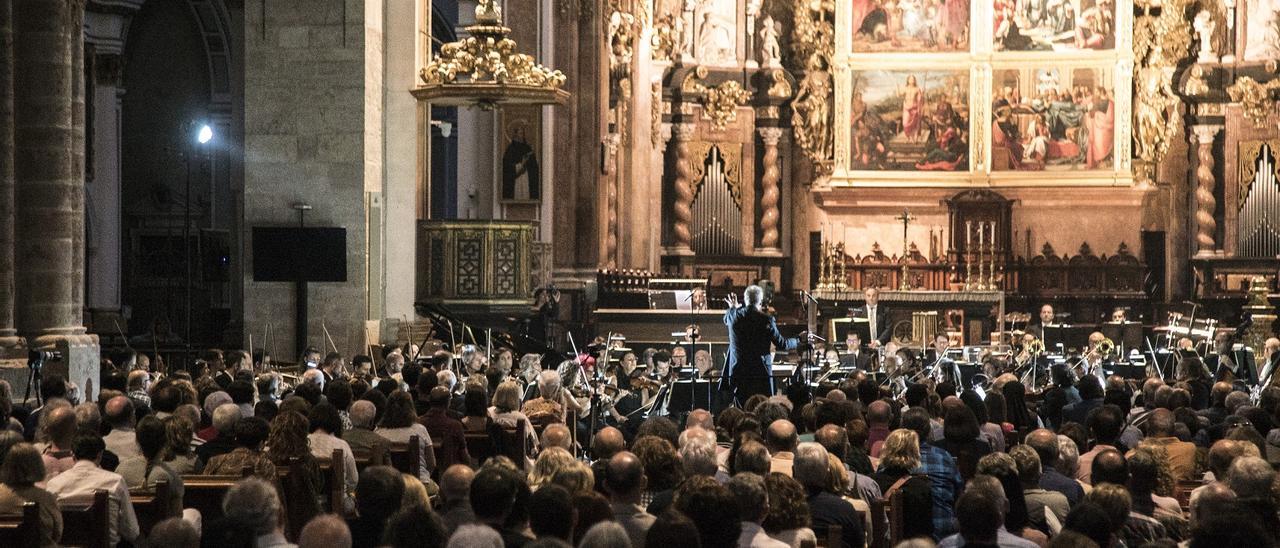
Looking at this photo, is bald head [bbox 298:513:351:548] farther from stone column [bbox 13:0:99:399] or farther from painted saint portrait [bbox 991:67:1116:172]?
painted saint portrait [bbox 991:67:1116:172]

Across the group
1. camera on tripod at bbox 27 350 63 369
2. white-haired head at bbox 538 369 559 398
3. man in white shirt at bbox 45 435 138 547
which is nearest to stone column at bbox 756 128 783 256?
camera on tripod at bbox 27 350 63 369

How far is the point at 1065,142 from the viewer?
116 feet

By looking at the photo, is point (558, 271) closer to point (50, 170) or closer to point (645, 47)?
point (645, 47)

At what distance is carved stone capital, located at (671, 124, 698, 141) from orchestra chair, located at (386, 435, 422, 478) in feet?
82.4

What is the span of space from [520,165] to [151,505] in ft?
61.0

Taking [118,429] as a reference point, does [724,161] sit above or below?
above

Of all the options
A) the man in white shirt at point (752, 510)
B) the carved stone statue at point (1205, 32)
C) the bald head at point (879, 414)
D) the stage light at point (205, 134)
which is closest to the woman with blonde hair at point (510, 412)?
the bald head at point (879, 414)

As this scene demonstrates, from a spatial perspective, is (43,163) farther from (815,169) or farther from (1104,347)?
(815,169)

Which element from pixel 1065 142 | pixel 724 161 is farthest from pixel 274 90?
pixel 1065 142

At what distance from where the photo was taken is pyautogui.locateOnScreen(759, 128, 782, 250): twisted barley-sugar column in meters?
36.3

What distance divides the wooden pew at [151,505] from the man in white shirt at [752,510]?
2435 mm

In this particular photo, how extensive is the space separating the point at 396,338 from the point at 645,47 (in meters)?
12.2

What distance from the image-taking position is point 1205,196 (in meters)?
35.9

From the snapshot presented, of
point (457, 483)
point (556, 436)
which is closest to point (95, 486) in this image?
point (457, 483)
